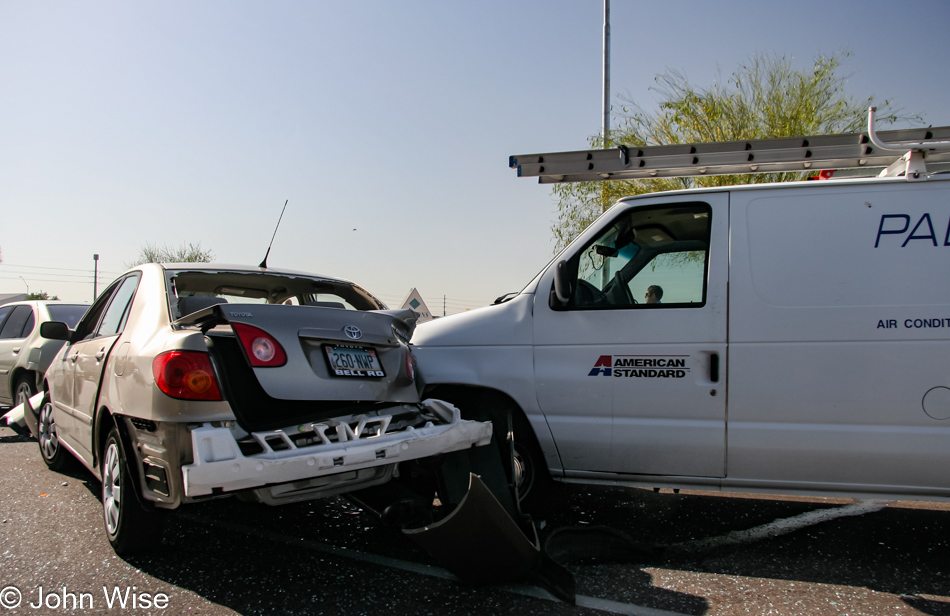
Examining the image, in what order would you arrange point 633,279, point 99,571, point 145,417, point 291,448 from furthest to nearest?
point 633,279
point 99,571
point 145,417
point 291,448

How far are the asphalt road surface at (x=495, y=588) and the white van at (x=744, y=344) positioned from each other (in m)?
0.45

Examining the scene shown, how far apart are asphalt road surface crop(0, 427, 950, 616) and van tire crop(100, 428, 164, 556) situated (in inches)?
4.8

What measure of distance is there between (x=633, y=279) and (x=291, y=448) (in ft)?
7.73

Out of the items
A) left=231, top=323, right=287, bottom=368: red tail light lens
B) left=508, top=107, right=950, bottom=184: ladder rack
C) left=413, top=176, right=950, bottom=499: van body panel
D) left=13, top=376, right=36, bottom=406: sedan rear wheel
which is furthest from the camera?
left=13, top=376, right=36, bottom=406: sedan rear wheel

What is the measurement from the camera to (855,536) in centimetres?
428

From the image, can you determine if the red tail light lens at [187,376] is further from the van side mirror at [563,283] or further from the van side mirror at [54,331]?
the van side mirror at [54,331]

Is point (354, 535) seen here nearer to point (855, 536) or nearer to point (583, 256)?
point (583, 256)

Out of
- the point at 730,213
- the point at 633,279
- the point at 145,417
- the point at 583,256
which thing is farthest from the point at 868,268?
the point at 145,417

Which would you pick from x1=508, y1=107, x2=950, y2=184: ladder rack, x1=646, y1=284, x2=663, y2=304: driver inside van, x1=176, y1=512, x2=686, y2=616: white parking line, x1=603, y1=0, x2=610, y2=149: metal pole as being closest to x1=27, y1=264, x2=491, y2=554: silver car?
x1=176, y1=512, x2=686, y2=616: white parking line

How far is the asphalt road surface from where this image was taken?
3.21 m

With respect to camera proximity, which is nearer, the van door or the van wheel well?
the van door

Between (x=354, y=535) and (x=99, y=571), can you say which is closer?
(x=99, y=571)

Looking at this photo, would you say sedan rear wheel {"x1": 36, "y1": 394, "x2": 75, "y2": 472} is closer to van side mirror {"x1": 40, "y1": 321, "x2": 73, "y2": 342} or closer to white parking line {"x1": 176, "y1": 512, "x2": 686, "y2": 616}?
van side mirror {"x1": 40, "y1": 321, "x2": 73, "y2": 342}

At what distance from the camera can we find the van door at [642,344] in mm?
3916
